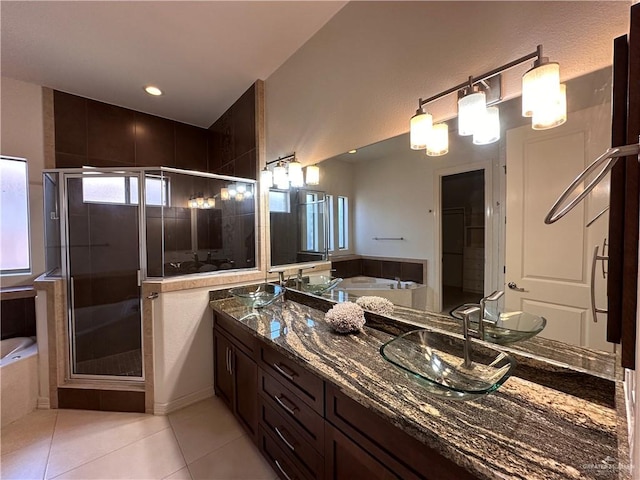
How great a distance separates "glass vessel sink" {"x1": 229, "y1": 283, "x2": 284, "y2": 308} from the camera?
210cm

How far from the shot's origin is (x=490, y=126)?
1.13 m

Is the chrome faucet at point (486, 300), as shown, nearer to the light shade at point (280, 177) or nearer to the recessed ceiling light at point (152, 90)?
the light shade at point (280, 177)

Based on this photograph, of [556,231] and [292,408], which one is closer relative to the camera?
[556,231]

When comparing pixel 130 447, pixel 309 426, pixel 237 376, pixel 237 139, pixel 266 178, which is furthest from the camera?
pixel 237 139

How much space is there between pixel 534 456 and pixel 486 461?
13 centimetres

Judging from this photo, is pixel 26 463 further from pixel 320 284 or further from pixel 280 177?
pixel 280 177

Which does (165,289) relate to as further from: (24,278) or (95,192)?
(24,278)

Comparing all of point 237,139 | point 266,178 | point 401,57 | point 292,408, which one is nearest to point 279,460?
point 292,408

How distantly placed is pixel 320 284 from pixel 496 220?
1291 mm

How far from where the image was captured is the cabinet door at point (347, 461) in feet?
2.96

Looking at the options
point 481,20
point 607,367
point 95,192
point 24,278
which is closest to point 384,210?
point 481,20

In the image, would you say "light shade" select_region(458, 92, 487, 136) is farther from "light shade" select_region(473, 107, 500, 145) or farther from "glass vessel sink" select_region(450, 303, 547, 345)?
"glass vessel sink" select_region(450, 303, 547, 345)

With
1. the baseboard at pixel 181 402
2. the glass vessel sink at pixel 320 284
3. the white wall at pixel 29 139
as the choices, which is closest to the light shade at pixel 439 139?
the glass vessel sink at pixel 320 284

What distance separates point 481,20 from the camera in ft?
3.80
